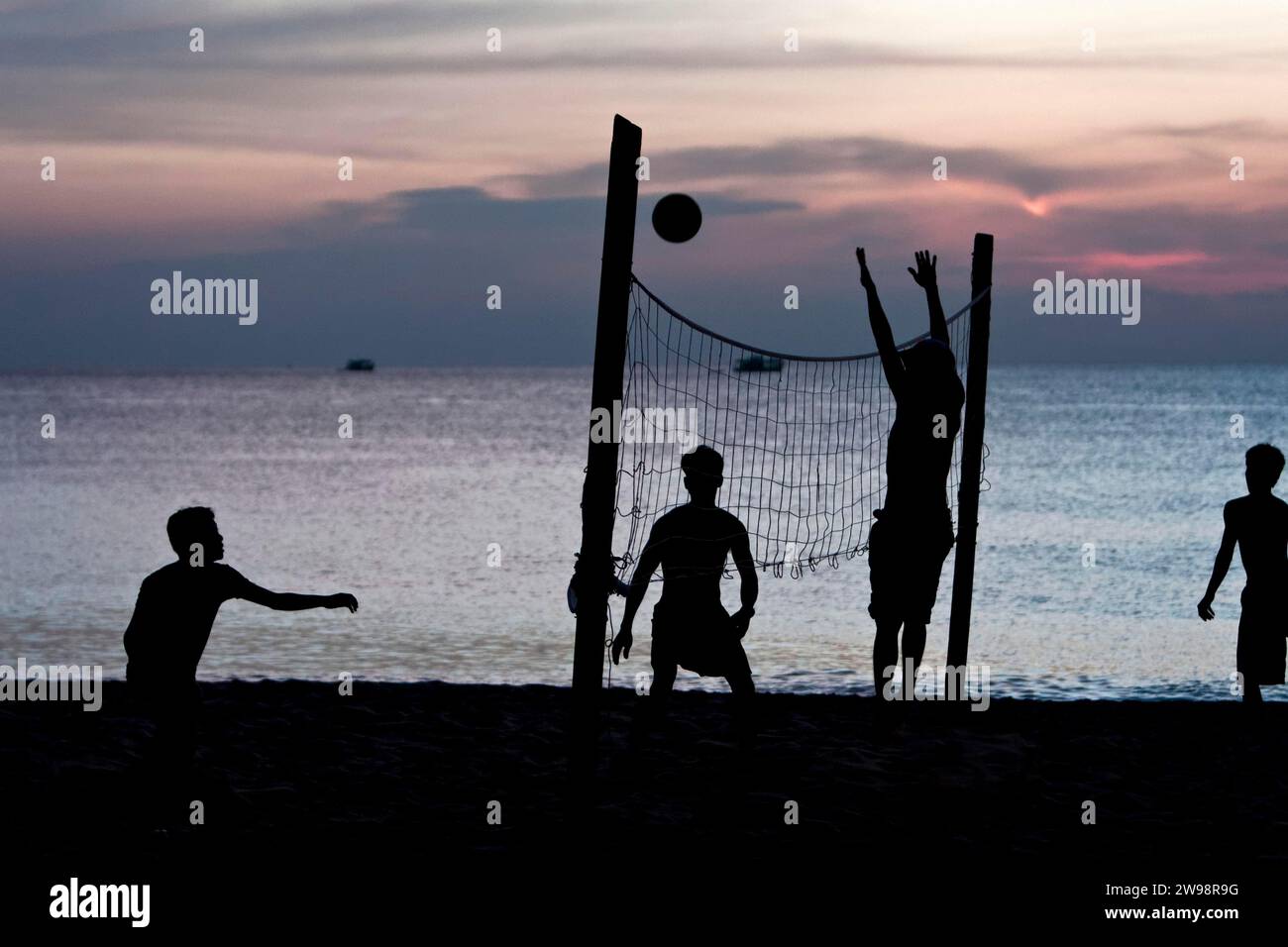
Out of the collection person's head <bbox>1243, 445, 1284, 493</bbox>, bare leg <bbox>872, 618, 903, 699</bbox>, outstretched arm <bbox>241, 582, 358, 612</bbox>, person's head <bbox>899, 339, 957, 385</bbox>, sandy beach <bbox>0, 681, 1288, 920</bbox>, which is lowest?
sandy beach <bbox>0, 681, 1288, 920</bbox>

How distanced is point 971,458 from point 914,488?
1.43 meters

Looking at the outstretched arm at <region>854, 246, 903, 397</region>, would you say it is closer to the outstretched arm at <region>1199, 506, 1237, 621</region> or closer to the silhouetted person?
the silhouetted person

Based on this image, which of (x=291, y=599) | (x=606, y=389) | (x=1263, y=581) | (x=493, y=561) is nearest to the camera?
(x=606, y=389)

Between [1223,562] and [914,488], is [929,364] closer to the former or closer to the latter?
[914,488]

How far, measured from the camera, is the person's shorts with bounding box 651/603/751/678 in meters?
7.00

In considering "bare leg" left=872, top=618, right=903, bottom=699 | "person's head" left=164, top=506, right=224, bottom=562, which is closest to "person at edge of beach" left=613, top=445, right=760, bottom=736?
"bare leg" left=872, top=618, right=903, bottom=699

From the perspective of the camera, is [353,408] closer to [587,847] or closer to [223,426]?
[223,426]

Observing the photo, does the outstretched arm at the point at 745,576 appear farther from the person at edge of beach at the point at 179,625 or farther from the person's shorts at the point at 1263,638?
the person's shorts at the point at 1263,638

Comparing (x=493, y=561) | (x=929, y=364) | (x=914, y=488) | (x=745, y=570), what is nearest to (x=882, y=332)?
(x=929, y=364)

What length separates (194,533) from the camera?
19.5 feet

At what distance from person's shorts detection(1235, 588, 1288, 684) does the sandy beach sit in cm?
35

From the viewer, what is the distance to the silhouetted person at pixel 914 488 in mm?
7438

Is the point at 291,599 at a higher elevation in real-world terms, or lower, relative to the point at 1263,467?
lower
